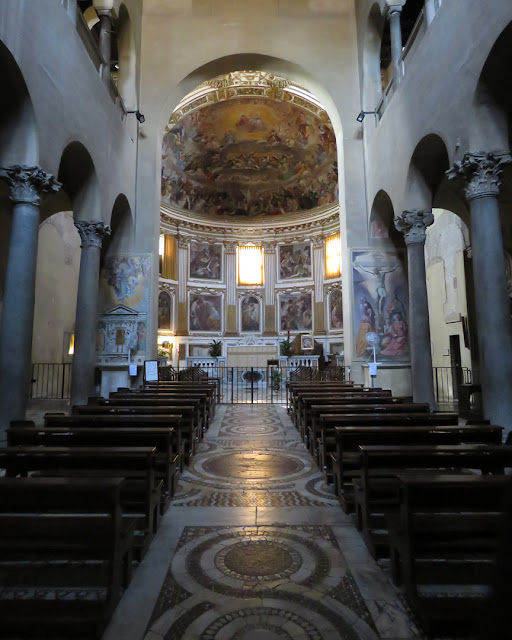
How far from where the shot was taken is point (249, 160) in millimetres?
26328

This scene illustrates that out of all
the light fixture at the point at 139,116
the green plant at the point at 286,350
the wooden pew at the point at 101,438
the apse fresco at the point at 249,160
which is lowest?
the wooden pew at the point at 101,438

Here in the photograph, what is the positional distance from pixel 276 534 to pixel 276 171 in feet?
84.3

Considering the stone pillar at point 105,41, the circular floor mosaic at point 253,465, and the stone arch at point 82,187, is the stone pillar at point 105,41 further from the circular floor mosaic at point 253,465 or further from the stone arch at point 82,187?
the circular floor mosaic at point 253,465

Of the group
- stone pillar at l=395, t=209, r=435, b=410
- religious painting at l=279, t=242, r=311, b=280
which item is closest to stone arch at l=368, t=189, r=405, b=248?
stone pillar at l=395, t=209, r=435, b=410

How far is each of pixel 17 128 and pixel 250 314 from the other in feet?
69.1

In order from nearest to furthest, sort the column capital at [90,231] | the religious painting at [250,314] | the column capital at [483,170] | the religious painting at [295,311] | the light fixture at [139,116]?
1. the column capital at [483,170]
2. the column capital at [90,231]
3. the light fixture at [139,116]
4. the religious painting at [295,311]
5. the religious painting at [250,314]

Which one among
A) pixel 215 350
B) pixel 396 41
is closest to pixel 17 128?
pixel 396 41

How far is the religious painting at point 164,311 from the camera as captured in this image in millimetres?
25172

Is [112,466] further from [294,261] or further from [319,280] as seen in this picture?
[294,261]

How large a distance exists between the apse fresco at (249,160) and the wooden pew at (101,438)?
69.0 feet

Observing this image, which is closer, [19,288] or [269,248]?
[19,288]

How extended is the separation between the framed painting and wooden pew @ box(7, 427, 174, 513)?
77.2 ft

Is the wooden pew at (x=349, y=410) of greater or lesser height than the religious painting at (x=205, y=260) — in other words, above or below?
below

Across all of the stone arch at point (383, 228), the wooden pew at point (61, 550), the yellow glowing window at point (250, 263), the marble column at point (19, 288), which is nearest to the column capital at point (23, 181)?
the marble column at point (19, 288)
